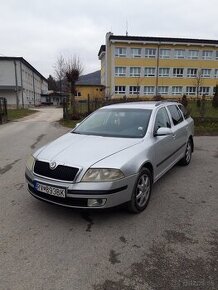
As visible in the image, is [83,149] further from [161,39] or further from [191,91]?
[191,91]

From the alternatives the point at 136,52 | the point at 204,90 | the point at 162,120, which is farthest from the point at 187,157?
the point at 204,90

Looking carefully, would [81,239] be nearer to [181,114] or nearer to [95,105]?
[181,114]

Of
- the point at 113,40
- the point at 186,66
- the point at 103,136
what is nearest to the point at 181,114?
the point at 103,136

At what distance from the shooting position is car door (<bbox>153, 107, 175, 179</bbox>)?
491 centimetres

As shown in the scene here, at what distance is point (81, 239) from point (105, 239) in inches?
11.8

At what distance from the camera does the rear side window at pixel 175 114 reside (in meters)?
6.28

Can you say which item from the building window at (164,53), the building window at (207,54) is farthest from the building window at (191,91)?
the building window at (164,53)

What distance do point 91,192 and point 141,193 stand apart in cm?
98

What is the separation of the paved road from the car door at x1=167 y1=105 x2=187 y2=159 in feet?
3.66

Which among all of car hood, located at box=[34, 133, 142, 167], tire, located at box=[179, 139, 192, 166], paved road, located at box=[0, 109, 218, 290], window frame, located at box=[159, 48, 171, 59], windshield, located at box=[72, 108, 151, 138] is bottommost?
paved road, located at box=[0, 109, 218, 290]

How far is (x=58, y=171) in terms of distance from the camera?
12.7ft

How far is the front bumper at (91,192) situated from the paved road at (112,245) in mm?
357

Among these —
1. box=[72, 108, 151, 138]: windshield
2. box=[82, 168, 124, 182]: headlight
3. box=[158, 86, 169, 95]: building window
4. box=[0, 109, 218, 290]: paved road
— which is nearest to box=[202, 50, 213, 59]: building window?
box=[158, 86, 169, 95]: building window

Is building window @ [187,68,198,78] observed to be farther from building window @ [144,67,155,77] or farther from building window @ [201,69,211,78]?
building window @ [144,67,155,77]
